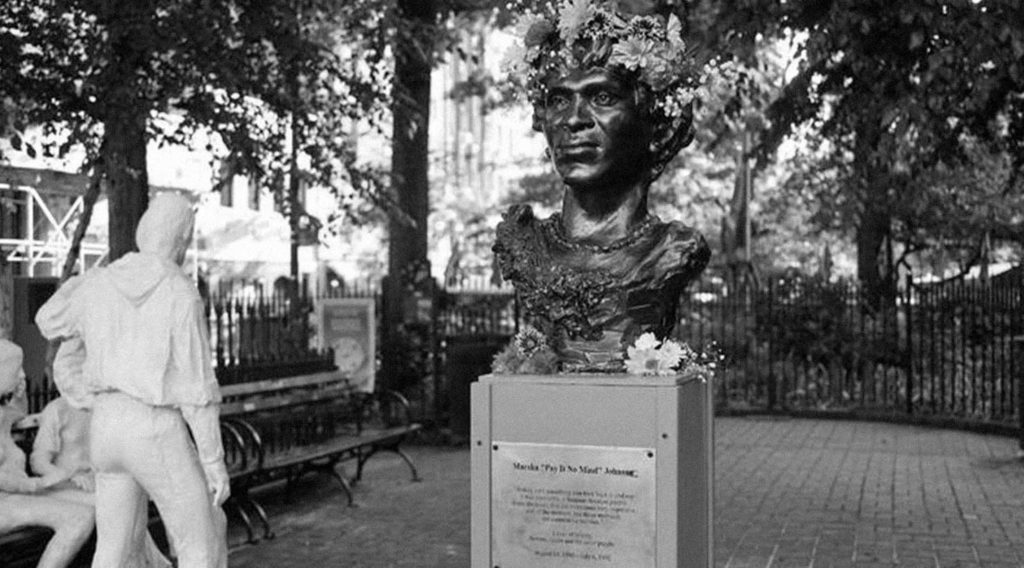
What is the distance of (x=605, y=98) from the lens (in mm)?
5562

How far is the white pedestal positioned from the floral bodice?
344 millimetres

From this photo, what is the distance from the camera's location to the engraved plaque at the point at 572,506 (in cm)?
513

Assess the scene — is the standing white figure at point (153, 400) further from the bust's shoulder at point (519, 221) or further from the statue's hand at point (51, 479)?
the bust's shoulder at point (519, 221)

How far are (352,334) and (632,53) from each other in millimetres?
9203

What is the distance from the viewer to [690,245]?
559cm

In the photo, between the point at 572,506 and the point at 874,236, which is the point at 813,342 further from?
the point at 572,506

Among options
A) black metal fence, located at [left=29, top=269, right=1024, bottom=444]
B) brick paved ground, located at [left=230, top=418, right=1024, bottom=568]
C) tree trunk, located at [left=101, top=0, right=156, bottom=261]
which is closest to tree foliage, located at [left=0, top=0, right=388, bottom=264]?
tree trunk, located at [left=101, top=0, right=156, bottom=261]

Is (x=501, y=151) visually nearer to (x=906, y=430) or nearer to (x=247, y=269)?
(x=247, y=269)

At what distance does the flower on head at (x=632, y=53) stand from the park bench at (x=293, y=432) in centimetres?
429

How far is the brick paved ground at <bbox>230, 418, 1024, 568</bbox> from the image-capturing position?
8078 millimetres

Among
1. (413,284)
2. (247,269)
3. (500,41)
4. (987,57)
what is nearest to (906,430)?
(413,284)

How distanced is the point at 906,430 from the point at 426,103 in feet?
23.8

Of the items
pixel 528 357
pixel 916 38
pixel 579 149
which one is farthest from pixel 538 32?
pixel 916 38

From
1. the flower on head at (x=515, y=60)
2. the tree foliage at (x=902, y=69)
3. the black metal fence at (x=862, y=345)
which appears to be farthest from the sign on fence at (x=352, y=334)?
the flower on head at (x=515, y=60)
